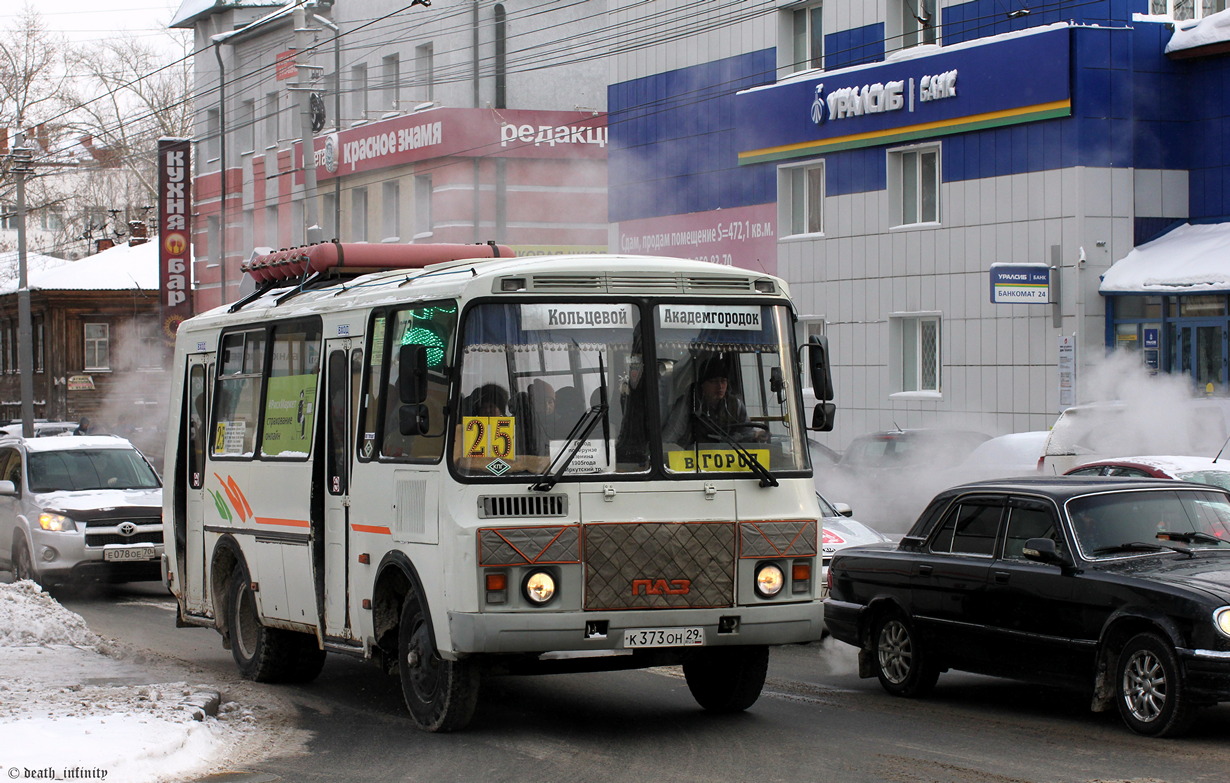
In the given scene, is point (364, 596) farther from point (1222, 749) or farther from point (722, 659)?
point (1222, 749)

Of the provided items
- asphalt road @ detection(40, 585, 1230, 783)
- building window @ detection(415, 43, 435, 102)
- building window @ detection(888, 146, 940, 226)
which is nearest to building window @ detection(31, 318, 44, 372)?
building window @ detection(415, 43, 435, 102)

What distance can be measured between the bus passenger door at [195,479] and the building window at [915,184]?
1717 centimetres

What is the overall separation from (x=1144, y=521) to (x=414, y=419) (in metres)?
4.41

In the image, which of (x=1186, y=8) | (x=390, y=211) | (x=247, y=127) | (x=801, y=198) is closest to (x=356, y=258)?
(x=1186, y=8)

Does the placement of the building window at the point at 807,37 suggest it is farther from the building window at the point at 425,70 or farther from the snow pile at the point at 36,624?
the snow pile at the point at 36,624

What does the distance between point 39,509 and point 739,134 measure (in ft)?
56.5

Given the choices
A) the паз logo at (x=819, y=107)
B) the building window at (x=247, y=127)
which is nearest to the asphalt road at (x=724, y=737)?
the паз logo at (x=819, y=107)

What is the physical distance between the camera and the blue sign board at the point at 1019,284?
24.4 m

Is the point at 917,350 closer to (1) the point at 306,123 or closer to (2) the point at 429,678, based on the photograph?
(1) the point at 306,123

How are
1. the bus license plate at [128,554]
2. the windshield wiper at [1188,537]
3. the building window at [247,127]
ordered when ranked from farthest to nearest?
the building window at [247,127], the bus license plate at [128,554], the windshield wiper at [1188,537]

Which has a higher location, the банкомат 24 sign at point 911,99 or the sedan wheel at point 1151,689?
the банкомат 24 sign at point 911,99

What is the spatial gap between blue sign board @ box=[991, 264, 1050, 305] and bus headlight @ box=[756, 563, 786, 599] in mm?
16040

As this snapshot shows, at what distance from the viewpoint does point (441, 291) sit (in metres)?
9.30

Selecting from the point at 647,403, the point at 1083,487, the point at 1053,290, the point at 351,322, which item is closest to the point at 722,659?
the point at 647,403
